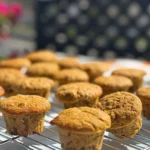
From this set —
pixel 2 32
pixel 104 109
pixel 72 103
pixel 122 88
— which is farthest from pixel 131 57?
pixel 104 109

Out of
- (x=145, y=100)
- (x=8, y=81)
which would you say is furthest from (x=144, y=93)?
(x=8, y=81)

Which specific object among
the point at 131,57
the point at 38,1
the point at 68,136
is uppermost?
the point at 38,1

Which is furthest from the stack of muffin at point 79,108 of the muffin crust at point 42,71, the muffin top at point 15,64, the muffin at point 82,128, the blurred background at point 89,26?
the blurred background at point 89,26

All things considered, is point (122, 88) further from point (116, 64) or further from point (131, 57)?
point (131, 57)

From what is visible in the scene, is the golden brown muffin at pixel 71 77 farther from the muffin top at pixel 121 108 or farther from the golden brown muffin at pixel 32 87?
the muffin top at pixel 121 108

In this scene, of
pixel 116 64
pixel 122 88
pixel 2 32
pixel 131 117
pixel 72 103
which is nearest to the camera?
pixel 131 117

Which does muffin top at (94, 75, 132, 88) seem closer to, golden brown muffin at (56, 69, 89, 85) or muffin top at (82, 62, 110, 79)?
golden brown muffin at (56, 69, 89, 85)

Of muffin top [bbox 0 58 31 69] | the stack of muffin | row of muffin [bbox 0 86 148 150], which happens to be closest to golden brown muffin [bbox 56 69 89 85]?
the stack of muffin
